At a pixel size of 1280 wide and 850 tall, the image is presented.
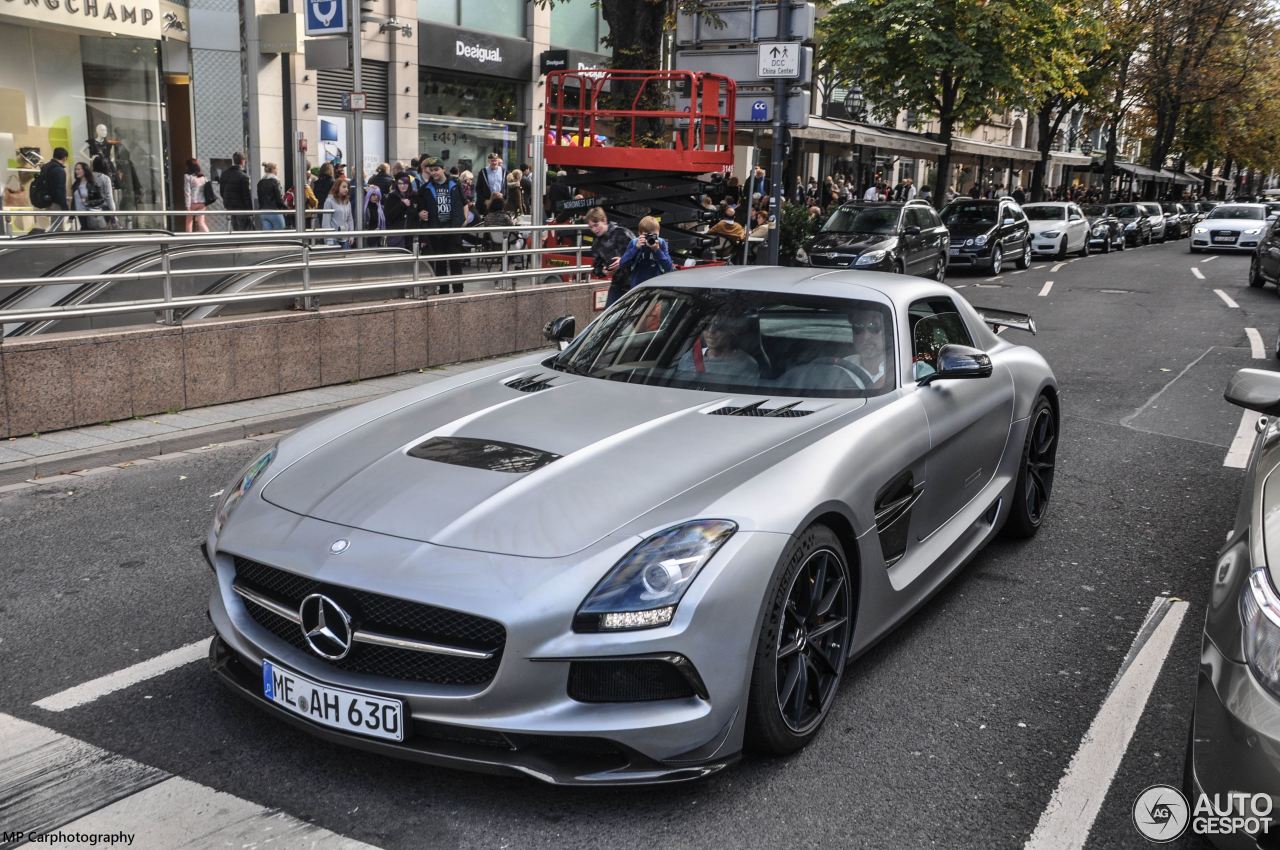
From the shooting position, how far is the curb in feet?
23.1

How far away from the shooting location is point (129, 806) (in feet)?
10.7

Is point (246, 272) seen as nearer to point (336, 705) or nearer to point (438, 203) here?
point (438, 203)

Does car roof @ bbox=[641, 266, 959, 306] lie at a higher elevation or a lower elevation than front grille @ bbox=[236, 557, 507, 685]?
higher

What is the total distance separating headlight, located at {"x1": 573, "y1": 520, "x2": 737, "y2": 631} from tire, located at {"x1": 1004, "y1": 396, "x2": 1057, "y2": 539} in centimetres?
296

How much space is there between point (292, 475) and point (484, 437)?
0.65 meters

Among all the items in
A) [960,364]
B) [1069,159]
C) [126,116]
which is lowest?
[960,364]

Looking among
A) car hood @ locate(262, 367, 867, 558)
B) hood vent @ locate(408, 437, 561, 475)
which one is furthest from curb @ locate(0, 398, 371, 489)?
hood vent @ locate(408, 437, 561, 475)

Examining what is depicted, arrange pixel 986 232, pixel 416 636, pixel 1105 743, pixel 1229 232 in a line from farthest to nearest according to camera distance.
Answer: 1. pixel 1229 232
2. pixel 986 232
3. pixel 1105 743
4. pixel 416 636

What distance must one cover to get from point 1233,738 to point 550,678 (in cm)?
164

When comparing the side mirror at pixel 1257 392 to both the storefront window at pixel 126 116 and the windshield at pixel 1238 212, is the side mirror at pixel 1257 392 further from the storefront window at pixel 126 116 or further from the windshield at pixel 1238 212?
the windshield at pixel 1238 212

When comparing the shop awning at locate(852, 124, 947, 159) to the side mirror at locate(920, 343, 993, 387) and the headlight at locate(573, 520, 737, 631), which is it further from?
the headlight at locate(573, 520, 737, 631)

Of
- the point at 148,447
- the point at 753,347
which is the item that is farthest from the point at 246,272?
the point at 753,347

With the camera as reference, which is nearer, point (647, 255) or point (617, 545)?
point (617, 545)

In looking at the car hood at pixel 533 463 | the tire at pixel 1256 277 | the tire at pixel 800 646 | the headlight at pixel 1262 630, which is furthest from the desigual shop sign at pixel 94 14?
the tire at pixel 1256 277
